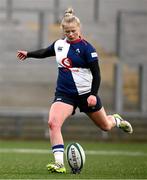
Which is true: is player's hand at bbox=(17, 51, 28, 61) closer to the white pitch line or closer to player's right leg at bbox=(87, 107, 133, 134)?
player's right leg at bbox=(87, 107, 133, 134)

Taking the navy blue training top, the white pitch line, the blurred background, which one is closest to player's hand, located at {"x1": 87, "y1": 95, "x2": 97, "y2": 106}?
the navy blue training top

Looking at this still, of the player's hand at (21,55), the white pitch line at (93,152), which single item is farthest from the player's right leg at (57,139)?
the white pitch line at (93,152)

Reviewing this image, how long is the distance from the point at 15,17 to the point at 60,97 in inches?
412

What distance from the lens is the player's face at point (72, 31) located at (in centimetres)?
973

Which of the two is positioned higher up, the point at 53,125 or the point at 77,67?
the point at 77,67

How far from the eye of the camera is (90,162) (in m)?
12.4

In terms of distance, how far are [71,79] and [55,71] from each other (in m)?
9.86

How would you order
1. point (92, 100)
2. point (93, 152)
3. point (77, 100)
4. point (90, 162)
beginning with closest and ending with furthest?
point (92, 100) < point (77, 100) < point (90, 162) < point (93, 152)

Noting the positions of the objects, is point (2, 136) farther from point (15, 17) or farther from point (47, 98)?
point (15, 17)

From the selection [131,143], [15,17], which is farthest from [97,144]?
[15,17]

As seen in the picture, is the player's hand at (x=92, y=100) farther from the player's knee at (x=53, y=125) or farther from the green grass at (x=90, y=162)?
the green grass at (x=90, y=162)

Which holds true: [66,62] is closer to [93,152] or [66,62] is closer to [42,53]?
[42,53]

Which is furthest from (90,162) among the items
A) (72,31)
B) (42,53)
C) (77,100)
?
(72,31)

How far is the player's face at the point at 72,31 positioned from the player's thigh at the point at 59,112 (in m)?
0.82
